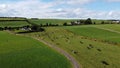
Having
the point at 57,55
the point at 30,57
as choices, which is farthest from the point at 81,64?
the point at 30,57

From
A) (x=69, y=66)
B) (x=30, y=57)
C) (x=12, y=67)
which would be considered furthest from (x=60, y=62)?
(x=12, y=67)

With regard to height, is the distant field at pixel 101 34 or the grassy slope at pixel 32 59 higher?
the grassy slope at pixel 32 59

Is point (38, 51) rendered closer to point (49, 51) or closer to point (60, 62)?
point (49, 51)

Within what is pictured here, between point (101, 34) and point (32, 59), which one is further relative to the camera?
point (101, 34)

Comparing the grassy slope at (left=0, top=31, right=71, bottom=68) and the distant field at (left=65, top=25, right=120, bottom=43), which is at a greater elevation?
the grassy slope at (left=0, top=31, right=71, bottom=68)

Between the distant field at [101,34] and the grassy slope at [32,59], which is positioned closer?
the grassy slope at [32,59]

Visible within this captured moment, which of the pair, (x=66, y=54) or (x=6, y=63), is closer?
(x=6, y=63)

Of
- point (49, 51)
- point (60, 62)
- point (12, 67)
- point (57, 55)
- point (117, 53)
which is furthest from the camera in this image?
point (117, 53)

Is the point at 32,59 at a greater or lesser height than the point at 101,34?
greater

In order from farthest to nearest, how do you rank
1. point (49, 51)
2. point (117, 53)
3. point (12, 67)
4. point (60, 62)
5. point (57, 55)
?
point (117, 53) → point (49, 51) → point (57, 55) → point (60, 62) → point (12, 67)

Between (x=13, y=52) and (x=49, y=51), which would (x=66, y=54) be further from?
(x=13, y=52)

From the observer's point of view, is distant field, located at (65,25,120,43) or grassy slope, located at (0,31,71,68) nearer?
grassy slope, located at (0,31,71,68)
